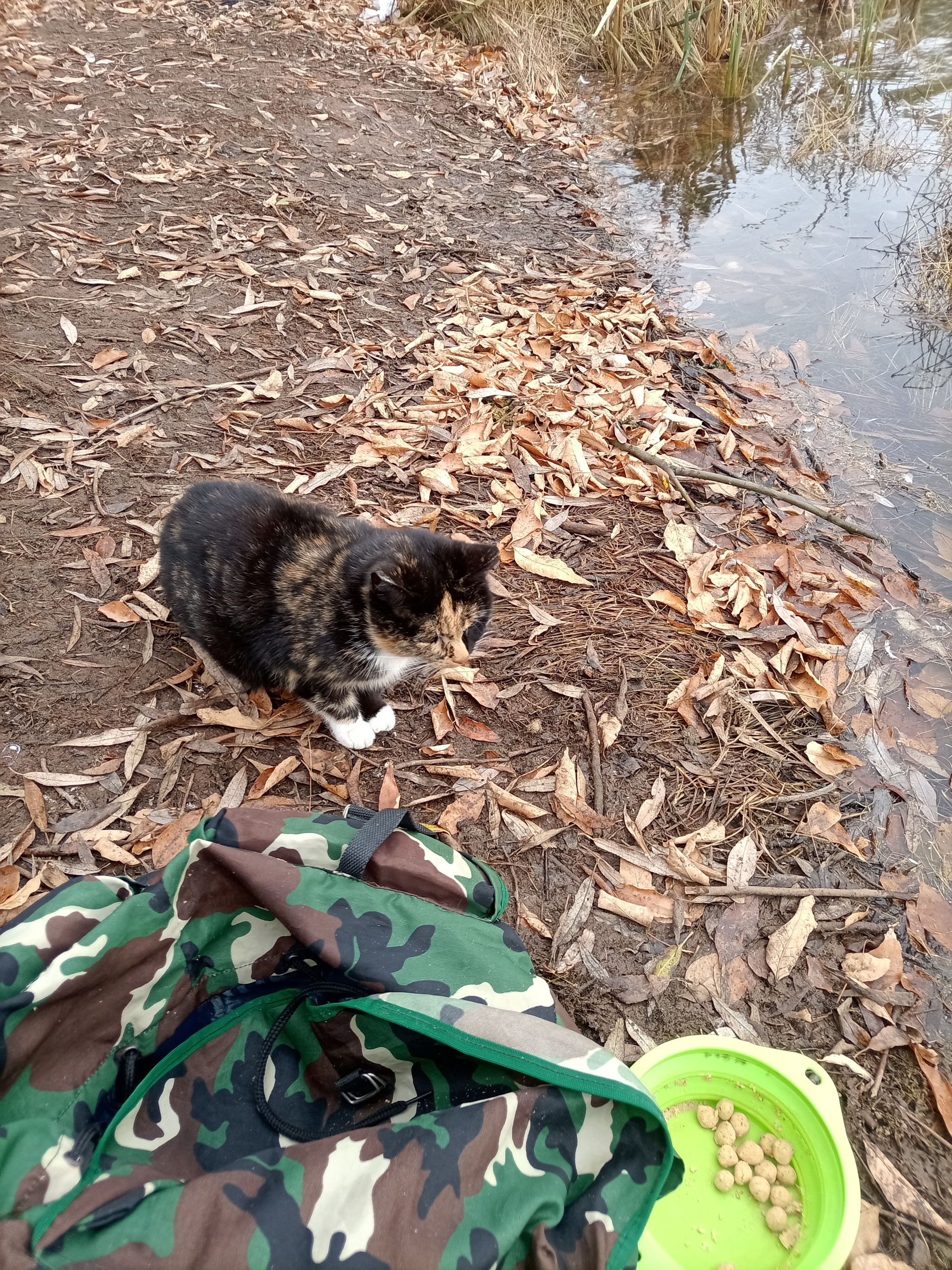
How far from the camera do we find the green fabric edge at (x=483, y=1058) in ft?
4.58

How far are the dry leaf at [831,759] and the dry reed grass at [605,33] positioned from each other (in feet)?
21.8

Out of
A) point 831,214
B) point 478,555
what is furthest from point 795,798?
point 831,214

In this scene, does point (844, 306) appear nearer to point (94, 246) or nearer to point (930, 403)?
point (930, 403)

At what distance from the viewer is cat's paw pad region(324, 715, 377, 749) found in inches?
100

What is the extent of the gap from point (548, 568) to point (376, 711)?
0.96 m

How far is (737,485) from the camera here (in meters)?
3.37

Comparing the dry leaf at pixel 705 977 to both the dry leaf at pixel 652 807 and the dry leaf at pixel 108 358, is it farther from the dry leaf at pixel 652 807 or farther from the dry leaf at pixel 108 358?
the dry leaf at pixel 108 358

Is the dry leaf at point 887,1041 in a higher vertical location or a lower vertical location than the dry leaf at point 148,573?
higher

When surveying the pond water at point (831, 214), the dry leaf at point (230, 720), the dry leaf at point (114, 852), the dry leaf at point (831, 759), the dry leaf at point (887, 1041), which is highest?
the pond water at point (831, 214)

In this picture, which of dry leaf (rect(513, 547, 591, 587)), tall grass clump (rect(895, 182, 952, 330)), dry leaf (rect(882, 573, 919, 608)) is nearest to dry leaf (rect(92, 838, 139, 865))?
dry leaf (rect(513, 547, 591, 587))

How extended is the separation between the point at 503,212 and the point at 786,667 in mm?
4349

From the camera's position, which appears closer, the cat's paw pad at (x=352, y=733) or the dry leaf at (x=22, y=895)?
the dry leaf at (x=22, y=895)

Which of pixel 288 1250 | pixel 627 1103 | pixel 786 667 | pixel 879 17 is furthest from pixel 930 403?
pixel 879 17

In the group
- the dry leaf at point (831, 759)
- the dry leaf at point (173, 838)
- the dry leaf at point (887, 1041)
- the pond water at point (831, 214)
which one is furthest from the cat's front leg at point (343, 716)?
the pond water at point (831, 214)
